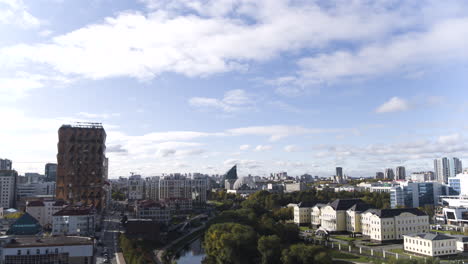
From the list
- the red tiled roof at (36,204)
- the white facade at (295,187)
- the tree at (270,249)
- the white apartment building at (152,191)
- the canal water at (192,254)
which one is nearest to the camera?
the tree at (270,249)

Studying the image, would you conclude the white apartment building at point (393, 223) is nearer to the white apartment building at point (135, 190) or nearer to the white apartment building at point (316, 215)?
the white apartment building at point (316, 215)

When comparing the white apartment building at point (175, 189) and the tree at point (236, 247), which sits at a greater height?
the white apartment building at point (175, 189)

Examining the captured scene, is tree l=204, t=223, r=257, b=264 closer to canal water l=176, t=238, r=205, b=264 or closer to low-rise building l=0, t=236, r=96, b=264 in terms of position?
canal water l=176, t=238, r=205, b=264

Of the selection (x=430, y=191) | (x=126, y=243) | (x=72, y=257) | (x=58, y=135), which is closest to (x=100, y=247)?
(x=126, y=243)

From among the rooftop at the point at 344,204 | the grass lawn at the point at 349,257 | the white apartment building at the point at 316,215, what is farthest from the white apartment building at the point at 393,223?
the white apartment building at the point at 316,215

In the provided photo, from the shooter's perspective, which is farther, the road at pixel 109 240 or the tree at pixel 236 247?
the road at pixel 109 240

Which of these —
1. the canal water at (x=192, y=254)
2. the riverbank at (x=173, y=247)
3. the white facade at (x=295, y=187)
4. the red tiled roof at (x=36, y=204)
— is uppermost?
the red tiled roof at (x=36, y=204)

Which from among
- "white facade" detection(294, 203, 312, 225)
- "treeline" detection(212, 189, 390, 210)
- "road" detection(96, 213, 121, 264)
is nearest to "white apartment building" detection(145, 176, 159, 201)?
"treeline" detection(212, 189, 390, 210)

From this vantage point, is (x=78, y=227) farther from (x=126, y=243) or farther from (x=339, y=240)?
(x=339, y=240)
